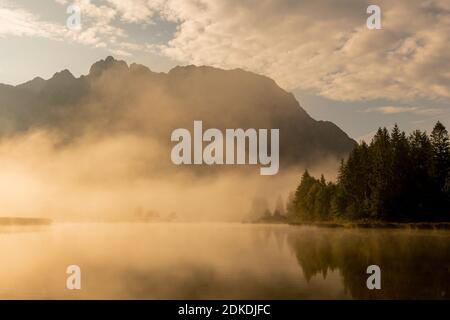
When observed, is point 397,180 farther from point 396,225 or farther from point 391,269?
point 391,269

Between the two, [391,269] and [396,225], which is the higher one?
[391,269]

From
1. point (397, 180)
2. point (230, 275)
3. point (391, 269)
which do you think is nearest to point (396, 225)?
point (397, 180)

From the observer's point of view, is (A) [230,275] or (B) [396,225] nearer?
(A) [230,275]

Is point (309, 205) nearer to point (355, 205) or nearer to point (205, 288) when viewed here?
point (355, 205)

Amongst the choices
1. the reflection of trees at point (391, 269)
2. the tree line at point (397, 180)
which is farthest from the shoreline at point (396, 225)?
the reflection of trees at point (391, 269)

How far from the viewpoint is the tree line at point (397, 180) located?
87875 mm

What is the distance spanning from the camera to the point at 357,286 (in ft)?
73.9

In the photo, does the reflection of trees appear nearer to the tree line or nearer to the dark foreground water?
the dark foreground water

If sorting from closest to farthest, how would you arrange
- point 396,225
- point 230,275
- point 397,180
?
point 230,275, point 396,225, point 397,180

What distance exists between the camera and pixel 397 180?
91688 millimetres

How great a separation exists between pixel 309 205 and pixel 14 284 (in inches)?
4368

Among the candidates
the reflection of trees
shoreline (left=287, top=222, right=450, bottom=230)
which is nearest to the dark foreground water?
the reflection of trees

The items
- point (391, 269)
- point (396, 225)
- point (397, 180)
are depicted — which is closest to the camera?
point (391, 269)

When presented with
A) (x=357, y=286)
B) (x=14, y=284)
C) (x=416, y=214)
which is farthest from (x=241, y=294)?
(x=416, y=214)
